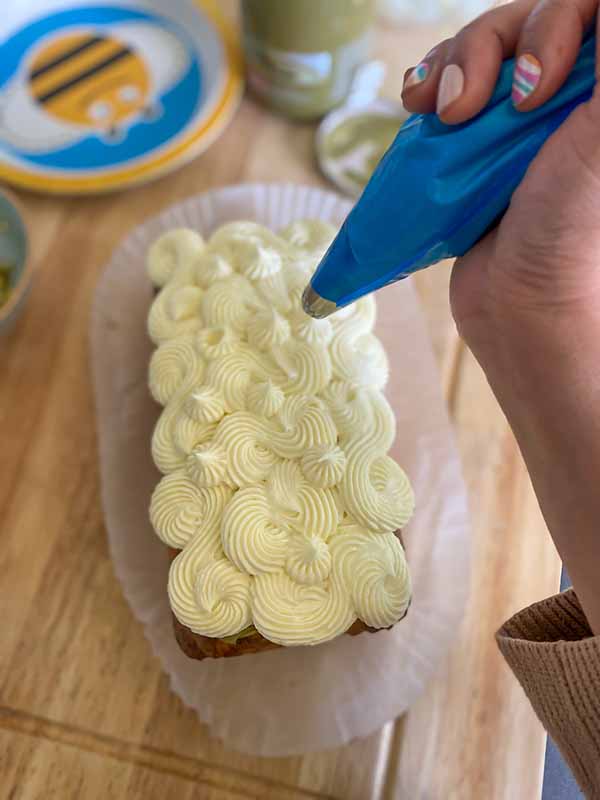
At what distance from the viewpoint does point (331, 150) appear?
1.15 meters

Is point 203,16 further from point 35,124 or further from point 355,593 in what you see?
point 355,593

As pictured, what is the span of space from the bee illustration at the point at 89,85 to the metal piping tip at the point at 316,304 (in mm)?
584

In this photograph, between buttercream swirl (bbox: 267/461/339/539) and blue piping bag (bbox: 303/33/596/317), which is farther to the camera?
buttercream swirl (bbox: 267/461/339/539)

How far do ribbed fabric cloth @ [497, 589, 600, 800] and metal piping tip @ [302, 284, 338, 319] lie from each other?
0.32 m

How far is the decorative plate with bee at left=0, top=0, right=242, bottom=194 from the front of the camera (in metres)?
1.12

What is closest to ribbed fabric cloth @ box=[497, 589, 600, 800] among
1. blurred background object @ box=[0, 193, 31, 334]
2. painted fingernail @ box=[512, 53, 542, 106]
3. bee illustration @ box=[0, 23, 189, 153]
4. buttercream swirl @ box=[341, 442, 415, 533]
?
buttercream swirl @ box=[341, 442, 415, 533]

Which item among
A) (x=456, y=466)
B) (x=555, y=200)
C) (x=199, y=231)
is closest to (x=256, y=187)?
(x=199, y=231)

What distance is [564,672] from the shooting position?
0.60 metres

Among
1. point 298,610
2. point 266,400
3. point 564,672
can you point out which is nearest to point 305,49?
point 266,400

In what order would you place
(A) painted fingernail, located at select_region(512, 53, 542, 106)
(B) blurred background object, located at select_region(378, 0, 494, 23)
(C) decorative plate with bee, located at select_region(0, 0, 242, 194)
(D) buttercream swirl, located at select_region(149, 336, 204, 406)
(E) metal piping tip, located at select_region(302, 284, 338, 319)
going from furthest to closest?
1. (B) blurred background object, located at select_region(378, 0, 494, 23)
2. (C) decorative plate with bee, located at select_region(0, 0, 242, 194)
3. (D) buttercream swirl, located at select_region(149, 336, 204, 406)
4. (E) metal piping tip, located at select_region(302, 284, 338, 319)
5. (A) painted fingernail, located at select_region(512, 53, 542, 106)

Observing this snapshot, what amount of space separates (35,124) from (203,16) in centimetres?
31

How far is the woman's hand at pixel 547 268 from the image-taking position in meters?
0.57

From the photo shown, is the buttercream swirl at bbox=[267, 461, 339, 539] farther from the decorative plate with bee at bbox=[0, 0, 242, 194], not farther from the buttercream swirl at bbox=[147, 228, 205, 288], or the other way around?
the decorative plate with bee at bbox=[0, 0, 242, 194]

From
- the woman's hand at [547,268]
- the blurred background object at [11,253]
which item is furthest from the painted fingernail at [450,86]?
the blurred background object at [11,253]
